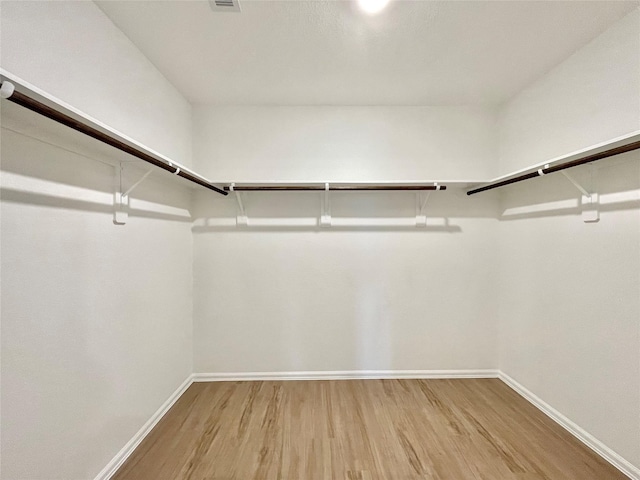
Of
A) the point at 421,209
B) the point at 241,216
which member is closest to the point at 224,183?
the point at 241,216

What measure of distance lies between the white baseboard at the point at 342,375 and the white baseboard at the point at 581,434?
1.28 ft

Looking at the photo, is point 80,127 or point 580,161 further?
point 580,161

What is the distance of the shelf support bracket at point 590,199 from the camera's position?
182cm

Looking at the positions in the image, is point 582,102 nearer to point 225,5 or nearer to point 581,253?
point 581,253

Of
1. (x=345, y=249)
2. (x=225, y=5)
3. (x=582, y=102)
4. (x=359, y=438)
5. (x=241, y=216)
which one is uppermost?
(x=225, y=5)

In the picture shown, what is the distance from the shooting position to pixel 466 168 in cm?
277

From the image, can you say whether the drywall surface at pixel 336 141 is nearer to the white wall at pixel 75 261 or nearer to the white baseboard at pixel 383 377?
the white wall at pixel 75 261

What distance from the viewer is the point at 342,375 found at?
9.04 feet

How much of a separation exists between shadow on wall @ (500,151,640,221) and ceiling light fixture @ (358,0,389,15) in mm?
1493

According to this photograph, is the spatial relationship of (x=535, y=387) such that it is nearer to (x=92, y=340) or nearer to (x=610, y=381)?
(x=610, y=381)

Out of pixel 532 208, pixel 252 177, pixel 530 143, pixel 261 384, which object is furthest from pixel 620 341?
pixel 252 177

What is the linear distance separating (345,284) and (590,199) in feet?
5.89

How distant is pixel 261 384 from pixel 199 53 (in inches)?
100

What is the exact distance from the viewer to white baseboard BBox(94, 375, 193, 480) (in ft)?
5.36
